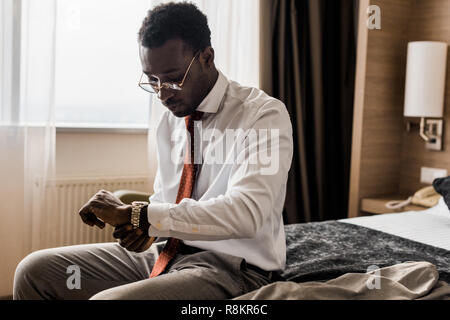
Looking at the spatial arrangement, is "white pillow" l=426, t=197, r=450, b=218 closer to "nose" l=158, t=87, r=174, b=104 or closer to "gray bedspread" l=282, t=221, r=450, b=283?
"gray bedspread" l=282, t=221, r=450, b=283

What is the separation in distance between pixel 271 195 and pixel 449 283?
62 centimetres

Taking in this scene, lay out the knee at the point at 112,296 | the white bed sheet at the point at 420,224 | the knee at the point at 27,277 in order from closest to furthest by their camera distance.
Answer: the knee at the point at 112,296
the knee at the point at 27,277
the white bed sheet at the point at 420,224

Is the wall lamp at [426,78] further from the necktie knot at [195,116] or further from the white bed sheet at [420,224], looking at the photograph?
the necktie knot at [195,116]

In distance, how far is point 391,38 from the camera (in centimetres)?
314

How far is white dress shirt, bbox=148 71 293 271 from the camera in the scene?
4.00 feet

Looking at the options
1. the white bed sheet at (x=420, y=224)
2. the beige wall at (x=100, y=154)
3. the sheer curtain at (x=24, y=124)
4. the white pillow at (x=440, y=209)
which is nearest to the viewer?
the white bed sheet at (x=420, y=224)

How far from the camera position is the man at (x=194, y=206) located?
4.01 feet

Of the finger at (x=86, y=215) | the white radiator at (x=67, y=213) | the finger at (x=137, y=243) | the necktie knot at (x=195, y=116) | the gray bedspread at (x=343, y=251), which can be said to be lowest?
the white radiator at (x=67, y=213)

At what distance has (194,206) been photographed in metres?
1.23

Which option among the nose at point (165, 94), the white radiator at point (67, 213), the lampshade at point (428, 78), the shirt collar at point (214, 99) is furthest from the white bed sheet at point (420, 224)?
the white radiator at point (67, 213)

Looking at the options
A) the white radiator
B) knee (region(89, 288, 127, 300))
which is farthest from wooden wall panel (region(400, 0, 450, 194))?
knee (region(89, 288, 127, 300))

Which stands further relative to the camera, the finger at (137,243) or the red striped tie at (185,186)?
the red striped tie at (185,186)

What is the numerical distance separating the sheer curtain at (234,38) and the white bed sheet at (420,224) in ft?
4.12
